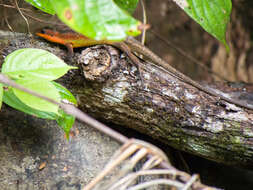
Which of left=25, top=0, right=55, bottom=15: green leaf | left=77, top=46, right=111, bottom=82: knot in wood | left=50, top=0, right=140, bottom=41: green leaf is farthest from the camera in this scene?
left=77, top=46, right=111, bottom=82: knot in wood

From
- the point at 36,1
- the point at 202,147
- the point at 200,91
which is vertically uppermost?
the point at 36,1

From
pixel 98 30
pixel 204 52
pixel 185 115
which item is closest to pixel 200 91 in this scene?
pixel 185 115

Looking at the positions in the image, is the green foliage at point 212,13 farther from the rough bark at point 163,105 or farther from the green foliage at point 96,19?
the green foliage at point 96,19

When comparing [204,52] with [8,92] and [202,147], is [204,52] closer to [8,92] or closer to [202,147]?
[202,147]

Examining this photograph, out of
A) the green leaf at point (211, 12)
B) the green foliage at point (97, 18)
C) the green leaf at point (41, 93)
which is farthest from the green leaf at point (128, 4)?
the green leaf at point (41, 93)

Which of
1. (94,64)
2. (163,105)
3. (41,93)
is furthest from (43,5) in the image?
(163,105)

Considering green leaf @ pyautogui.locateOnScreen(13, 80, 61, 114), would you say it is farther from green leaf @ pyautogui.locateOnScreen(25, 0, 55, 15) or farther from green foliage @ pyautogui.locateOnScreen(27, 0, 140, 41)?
green leaf @ pyautogui.locateOnScreen(25, 0, 55, 15)

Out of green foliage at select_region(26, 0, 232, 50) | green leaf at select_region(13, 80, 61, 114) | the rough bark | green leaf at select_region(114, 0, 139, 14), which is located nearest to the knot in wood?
→ the rough bark
